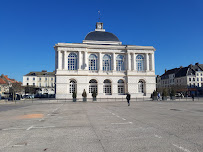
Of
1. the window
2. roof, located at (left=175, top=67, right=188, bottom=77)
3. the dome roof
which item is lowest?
the window

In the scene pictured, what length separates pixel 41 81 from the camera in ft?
282

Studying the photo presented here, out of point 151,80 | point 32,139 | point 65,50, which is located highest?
point 65,50

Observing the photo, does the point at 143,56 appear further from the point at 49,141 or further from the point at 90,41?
the point at 49,141

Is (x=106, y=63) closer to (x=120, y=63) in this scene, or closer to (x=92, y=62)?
(x=92, y=62)

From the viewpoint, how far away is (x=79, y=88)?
50.8 metres

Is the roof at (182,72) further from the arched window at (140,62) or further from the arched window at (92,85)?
the arched window at (92,85)

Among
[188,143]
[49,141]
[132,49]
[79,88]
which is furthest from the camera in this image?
[132,49]

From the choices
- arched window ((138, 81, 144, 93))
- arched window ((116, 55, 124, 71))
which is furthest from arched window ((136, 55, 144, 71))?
arched window ((116, 55, 124, 71))

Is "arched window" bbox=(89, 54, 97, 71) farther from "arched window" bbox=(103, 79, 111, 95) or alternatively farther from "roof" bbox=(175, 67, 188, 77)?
"roof" bbox=(175, 67, 188, 77)

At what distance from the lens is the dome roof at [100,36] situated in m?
57.2

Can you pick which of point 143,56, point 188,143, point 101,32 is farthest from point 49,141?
point 101,32

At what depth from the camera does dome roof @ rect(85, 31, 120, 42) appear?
57.2 metres

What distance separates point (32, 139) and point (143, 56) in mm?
51722

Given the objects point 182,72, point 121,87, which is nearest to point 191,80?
point 182,72
